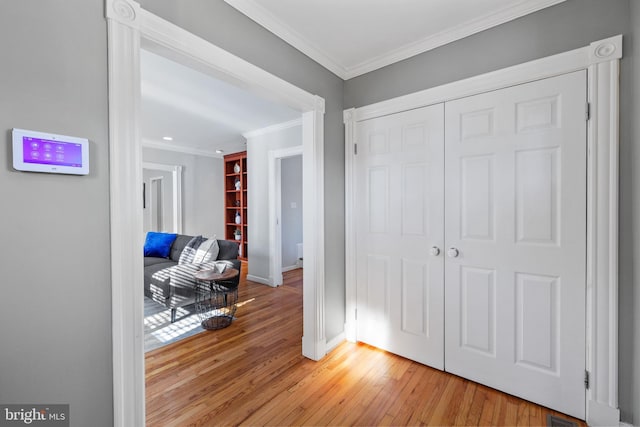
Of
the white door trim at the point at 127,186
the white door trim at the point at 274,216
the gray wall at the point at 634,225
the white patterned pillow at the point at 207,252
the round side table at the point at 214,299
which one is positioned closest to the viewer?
the white door trim at the point at 127,186

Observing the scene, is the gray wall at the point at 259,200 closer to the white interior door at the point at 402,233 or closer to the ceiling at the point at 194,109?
the ceiling at the point at 194,109

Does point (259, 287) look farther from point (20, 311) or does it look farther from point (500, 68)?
point (500, 68)

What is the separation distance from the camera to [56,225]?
1.04 meters

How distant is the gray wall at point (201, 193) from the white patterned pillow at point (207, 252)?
113 inches

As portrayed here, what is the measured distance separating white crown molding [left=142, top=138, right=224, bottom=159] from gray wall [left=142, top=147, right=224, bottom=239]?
8cm

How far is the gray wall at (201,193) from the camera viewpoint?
6012 millimetres

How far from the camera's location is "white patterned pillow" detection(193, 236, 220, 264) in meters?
3.45

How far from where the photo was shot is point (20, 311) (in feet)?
3.18

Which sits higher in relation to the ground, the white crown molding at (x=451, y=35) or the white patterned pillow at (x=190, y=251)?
the white crown molding at (x=451, y=35)

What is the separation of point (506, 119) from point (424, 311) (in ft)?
4.95

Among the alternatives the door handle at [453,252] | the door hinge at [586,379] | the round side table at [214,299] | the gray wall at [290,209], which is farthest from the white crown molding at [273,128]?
the door hinge at [586,379]

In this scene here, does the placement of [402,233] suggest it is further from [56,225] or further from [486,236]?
[56,225]

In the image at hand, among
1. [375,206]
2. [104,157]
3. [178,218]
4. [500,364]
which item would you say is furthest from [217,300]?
[178,218]
